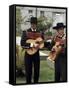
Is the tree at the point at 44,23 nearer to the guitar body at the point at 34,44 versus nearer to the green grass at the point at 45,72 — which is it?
the guitar body at the point at 34,44

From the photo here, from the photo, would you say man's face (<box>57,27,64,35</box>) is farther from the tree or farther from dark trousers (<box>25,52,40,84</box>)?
dark trousers (<box>25,52,40,84</box>)

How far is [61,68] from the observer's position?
1.95 meters

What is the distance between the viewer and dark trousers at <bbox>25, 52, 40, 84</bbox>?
1842 mm

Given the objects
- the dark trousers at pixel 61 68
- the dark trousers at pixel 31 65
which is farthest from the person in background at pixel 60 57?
the dark trousers at pixel 31 65

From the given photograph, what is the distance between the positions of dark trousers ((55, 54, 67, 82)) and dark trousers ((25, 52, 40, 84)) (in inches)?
6.0

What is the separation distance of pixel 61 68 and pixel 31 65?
237 millimetres

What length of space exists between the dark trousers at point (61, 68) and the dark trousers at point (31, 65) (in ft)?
0.50

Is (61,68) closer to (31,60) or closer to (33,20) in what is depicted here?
(31,60)

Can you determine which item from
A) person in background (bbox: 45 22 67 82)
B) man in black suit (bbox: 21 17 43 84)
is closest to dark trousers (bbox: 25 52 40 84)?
man in black suit (bbox: 21 17 43 84)

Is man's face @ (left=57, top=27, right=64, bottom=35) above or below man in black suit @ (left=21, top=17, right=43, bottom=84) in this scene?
above
